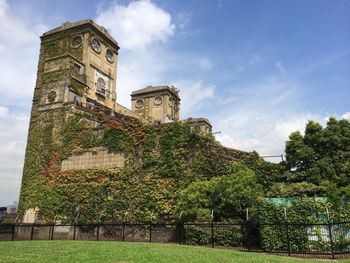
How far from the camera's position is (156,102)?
52906mm

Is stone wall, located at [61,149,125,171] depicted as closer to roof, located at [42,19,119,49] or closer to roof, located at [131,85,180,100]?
roof, located at [42,19,119,49]

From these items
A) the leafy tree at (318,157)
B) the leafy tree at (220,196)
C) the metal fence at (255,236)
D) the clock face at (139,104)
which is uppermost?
the clock face at (139,104)

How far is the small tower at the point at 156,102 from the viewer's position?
52.0 m

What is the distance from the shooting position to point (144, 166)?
2148 cm

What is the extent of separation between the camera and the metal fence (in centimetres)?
1342

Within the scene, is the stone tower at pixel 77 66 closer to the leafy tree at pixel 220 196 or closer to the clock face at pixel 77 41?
the clock face at pixel 77 41

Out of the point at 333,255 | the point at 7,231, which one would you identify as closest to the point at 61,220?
the point at 7,231

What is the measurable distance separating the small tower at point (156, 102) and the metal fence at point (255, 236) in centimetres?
3329

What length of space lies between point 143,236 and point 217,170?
18.9ft

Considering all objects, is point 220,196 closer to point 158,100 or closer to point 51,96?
point 51,96

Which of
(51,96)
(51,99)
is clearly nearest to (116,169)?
(51,99)

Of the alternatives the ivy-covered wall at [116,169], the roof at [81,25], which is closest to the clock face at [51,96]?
the ivy-covered wall at [116,169]

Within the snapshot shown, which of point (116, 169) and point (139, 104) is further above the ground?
point (139, 104)

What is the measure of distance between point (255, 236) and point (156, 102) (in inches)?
1546
